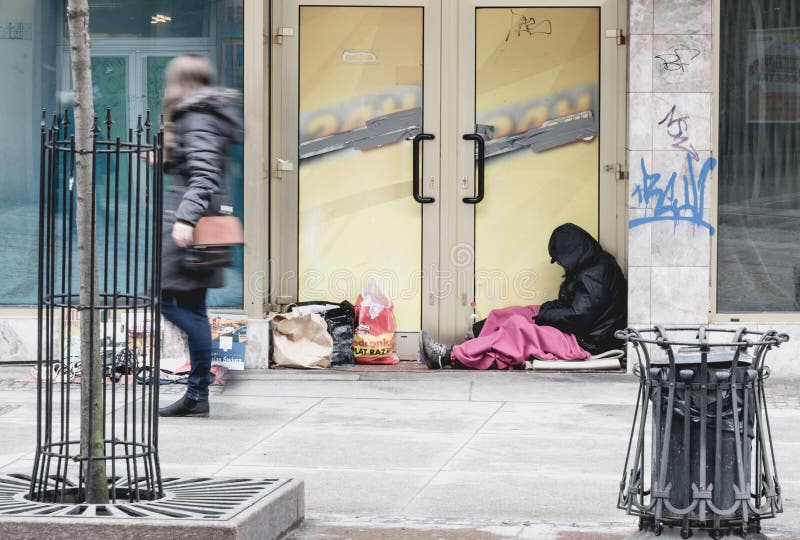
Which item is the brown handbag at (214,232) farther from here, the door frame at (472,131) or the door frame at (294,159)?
the door frame at (472,131)

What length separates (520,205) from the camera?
1027 cm

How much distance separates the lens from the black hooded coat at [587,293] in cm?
1000

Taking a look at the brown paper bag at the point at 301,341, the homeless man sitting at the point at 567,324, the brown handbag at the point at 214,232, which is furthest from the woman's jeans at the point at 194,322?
the homeless man sitting at the point at 567,324

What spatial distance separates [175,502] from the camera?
5270 mm

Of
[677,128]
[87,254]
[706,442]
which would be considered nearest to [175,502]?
[87,254]

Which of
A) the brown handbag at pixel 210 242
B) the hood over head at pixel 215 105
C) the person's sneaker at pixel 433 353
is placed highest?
the hood over head at pixel 215 105

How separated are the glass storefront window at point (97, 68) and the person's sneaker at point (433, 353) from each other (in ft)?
Answer: 4.55

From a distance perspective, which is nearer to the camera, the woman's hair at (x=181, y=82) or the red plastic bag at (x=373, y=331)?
the woman's hair at (x=181, y=82)

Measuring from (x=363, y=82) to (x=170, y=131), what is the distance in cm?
271

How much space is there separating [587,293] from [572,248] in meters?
0.34

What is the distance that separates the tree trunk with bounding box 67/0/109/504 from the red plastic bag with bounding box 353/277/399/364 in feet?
16.1

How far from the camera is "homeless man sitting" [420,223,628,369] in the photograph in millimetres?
9984

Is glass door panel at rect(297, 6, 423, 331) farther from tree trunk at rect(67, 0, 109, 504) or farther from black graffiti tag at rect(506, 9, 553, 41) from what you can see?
tree trunk at rect(67, 0, 109, 504)

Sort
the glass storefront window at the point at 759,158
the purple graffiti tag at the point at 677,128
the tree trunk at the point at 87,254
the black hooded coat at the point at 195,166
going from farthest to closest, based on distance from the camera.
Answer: the glass storefront window at the point at 759,158 → the purple graffiti tag at the point at 677,128 → the black hooded coat at the point at 195,166 → the tree trunk at the point at 87,254
